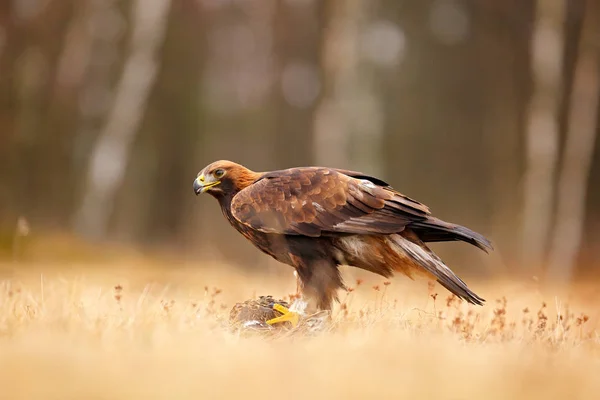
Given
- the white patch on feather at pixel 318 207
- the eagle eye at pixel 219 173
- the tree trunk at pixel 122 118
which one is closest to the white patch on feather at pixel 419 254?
the white patch on feather at pixel 318 207

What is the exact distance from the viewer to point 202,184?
5.11 m

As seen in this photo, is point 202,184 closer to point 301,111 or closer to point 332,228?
point 332,228

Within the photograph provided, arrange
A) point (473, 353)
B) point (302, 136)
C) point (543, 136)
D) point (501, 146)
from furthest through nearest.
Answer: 1. point (302, 136)
2. point (501, 146)
3. point (543, 136)
4. point (473, 353)

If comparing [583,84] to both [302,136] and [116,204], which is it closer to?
[302,136]

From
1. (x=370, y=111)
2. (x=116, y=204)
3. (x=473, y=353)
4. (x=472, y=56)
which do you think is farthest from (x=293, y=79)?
(x=473, y=353)

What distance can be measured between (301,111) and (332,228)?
35.1 ft

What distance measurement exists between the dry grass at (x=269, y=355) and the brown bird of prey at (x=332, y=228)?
1.21 feet

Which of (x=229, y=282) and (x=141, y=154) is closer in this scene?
(x=229, y=282)

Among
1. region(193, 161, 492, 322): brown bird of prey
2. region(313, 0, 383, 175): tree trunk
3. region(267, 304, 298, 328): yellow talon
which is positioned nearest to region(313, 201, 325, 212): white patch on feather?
region(193, 161, 492, 322): brown bird of prey

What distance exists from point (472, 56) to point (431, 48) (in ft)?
3.13

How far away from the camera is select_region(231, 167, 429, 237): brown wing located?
472 cm

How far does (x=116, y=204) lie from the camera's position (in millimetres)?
15695

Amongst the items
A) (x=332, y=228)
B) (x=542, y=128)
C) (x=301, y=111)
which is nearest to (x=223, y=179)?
(x=332, y=228)

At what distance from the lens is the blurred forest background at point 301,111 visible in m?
11.4
